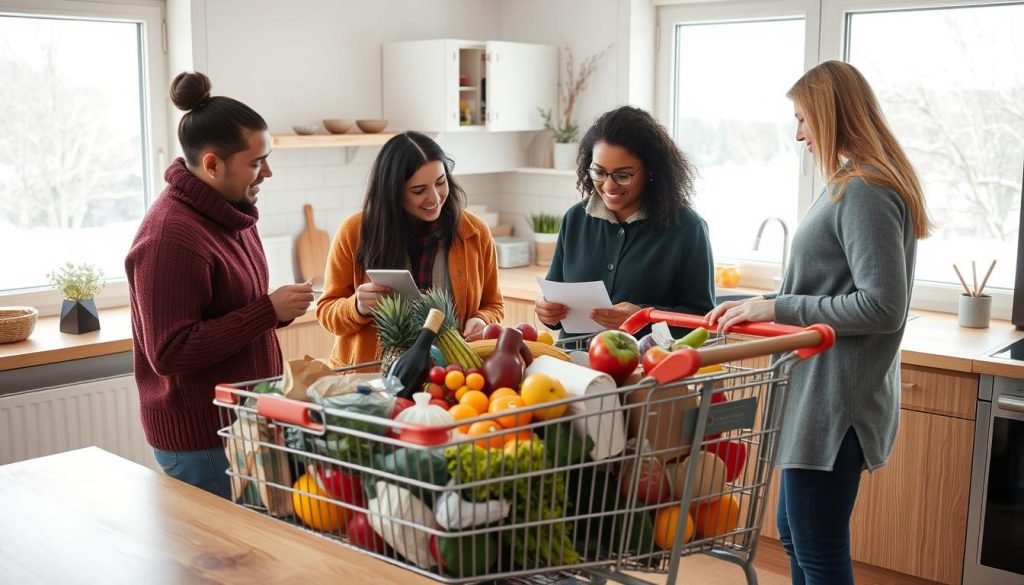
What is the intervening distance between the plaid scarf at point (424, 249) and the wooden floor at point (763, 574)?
1.37 meters

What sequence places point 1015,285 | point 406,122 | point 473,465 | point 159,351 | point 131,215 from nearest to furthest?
point 473,465, point 159,351, point 1015,285, point 131,215, point 406,122

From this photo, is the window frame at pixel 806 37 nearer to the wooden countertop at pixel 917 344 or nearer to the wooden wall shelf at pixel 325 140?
the wooden countertop at pixel 917 344

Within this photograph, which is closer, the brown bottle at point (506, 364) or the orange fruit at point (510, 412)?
the orange fruit at point (510, 412)

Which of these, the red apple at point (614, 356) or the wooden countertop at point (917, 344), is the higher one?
the red apple at point (614, 356)

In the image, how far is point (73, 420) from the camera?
11.3ft

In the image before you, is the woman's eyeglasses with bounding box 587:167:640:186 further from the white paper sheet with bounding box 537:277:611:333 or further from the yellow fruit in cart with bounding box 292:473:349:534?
the yellow fruit in cart with bounding box 292:473:349:534

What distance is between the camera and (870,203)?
6.70 feet

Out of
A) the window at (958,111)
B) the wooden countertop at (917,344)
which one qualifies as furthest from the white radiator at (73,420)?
the window at (958,111)

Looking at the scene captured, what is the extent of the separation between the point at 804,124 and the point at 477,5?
2.97 m

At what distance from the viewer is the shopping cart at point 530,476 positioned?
1.16m

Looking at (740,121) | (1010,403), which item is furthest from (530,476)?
(740,121)

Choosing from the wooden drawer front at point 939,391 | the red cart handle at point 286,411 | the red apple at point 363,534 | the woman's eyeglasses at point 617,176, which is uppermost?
the woman's eyeglasses at point 617,176

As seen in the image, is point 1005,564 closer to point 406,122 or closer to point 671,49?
point 671,49

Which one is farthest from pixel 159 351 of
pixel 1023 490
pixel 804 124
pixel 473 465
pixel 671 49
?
pixel 671 49
